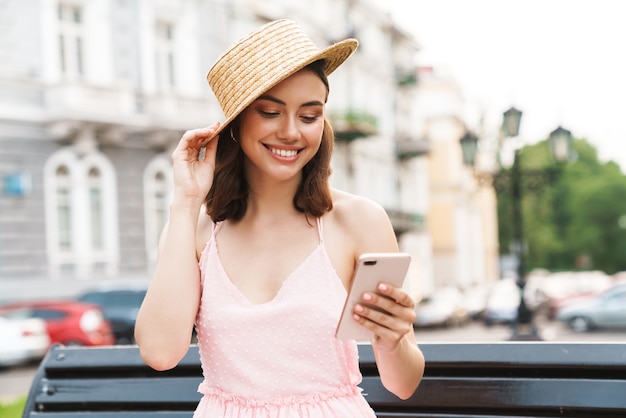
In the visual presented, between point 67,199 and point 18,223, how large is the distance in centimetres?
191

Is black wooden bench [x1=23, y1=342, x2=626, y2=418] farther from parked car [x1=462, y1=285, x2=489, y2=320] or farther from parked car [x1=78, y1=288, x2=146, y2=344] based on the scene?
parked car [x1=462, y1=285, x2=489, y2=320]

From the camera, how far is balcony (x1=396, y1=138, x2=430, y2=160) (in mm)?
41656

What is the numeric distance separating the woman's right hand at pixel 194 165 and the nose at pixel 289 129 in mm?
210

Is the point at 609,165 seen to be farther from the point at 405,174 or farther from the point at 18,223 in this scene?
the point at 18,223

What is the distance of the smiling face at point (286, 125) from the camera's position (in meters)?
2.28

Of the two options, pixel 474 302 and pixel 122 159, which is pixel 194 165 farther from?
pixel 474 302

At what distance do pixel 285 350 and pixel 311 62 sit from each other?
29.2 inches

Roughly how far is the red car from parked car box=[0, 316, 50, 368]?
0.93 ft

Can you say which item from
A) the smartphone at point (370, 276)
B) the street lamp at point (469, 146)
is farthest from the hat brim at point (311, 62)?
the street lamp at point (469, 146)

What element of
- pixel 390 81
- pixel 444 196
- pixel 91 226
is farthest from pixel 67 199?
pixel 444 196

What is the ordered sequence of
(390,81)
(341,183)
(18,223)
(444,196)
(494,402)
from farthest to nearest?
(444,196)
(390,81)
(341,183)
(18,223)
(494,402)

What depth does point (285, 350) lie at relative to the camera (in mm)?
2262

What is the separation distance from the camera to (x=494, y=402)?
8.96 feet

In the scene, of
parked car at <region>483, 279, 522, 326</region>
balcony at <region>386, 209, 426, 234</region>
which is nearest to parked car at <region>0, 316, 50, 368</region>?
parked car at <region>483, 279, 522, 326</region>
